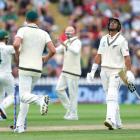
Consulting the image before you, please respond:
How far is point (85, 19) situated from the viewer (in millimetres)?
32875

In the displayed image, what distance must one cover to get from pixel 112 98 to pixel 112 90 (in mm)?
193

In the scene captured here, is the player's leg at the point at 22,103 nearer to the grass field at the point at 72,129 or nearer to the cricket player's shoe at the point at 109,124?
the grass field at the point at 72,129

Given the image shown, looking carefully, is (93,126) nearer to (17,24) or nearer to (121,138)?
(121,138)

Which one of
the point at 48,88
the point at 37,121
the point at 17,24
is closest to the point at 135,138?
the point at 37,121

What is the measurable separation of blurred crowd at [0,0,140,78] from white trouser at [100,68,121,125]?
1300 centimetres

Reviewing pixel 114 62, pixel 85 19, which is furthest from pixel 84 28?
pixel 114 62

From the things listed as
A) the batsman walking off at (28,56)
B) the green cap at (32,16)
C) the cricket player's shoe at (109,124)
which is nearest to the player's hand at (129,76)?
the cricket player's shoe at (109,124)

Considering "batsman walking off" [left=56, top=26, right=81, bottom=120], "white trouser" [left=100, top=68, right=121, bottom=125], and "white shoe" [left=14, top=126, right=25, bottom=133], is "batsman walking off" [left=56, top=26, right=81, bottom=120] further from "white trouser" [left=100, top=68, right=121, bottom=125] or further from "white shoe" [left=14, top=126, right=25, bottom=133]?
"white shoe" [left=14, top=126, right=25, bottom=133]

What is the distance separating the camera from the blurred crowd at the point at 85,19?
30.3 metres

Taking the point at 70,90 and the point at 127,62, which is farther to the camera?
the point at 70,90

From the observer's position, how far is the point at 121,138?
13.9 meters

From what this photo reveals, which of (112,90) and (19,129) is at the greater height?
(112,90)

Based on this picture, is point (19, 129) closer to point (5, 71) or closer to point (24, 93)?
point (24, 93)

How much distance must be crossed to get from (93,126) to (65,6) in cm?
1680
